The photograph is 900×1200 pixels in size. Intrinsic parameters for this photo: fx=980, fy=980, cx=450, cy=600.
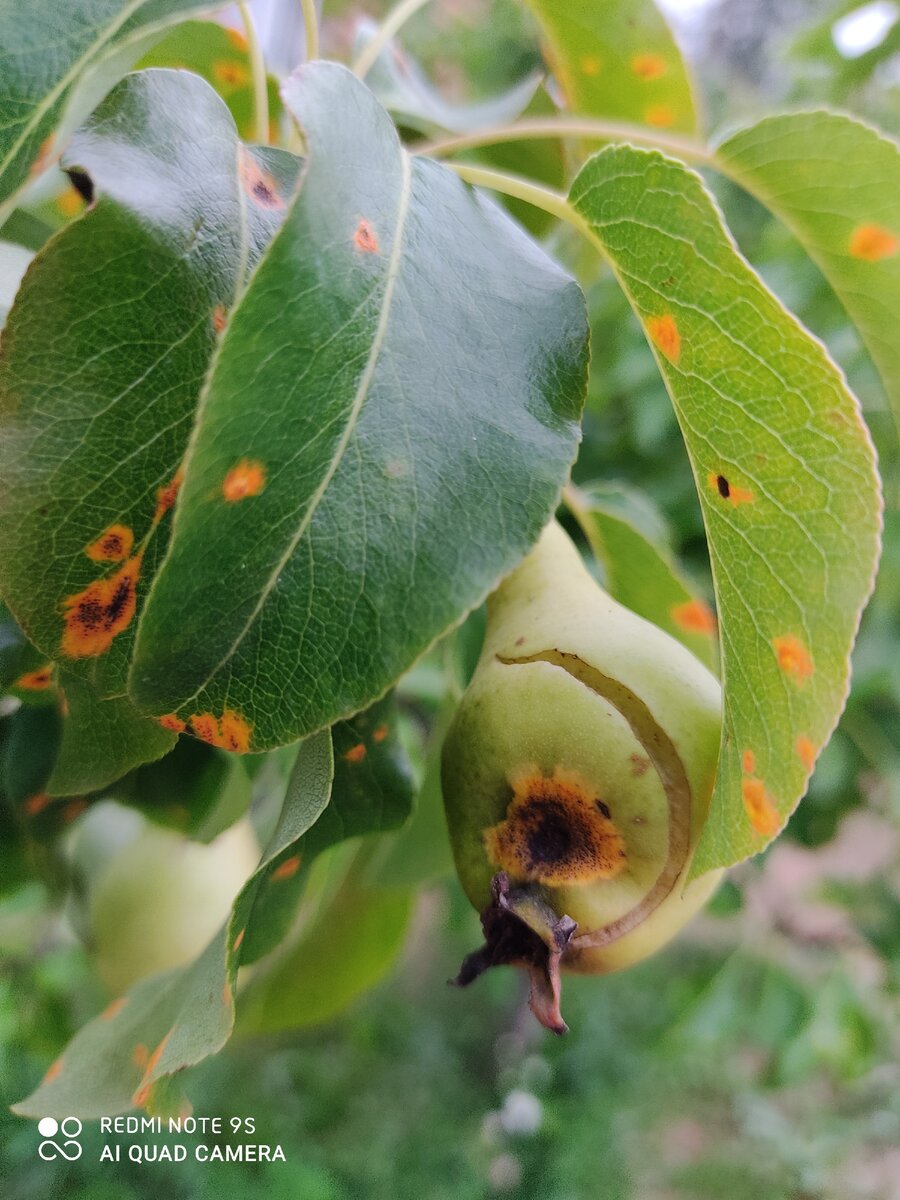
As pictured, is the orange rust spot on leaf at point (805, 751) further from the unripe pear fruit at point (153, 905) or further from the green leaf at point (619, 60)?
the green leaf at point (619, 60)

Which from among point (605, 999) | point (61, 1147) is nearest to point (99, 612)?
point (61, 1147)

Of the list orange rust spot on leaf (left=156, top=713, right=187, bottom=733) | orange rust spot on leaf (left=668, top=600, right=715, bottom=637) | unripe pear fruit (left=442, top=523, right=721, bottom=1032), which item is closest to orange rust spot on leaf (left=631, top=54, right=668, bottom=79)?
orange rust spot on leaf (left=668, top=600, right=715, bottom=637)

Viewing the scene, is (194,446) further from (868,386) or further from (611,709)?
(868,386)

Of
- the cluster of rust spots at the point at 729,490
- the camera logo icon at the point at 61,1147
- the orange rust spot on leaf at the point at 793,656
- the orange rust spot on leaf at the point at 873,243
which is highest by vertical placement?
the orange rust spot on leaf at the point at 873,243

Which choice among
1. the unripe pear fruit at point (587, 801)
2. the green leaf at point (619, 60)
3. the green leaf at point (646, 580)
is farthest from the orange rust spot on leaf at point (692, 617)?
the green leaf at point (619, 60)

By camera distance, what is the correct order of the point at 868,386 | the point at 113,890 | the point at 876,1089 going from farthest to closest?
the point at 876,1089 < the point at 868,386 < the point at 113,890

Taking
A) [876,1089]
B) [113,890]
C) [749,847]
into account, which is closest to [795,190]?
[749,847]
